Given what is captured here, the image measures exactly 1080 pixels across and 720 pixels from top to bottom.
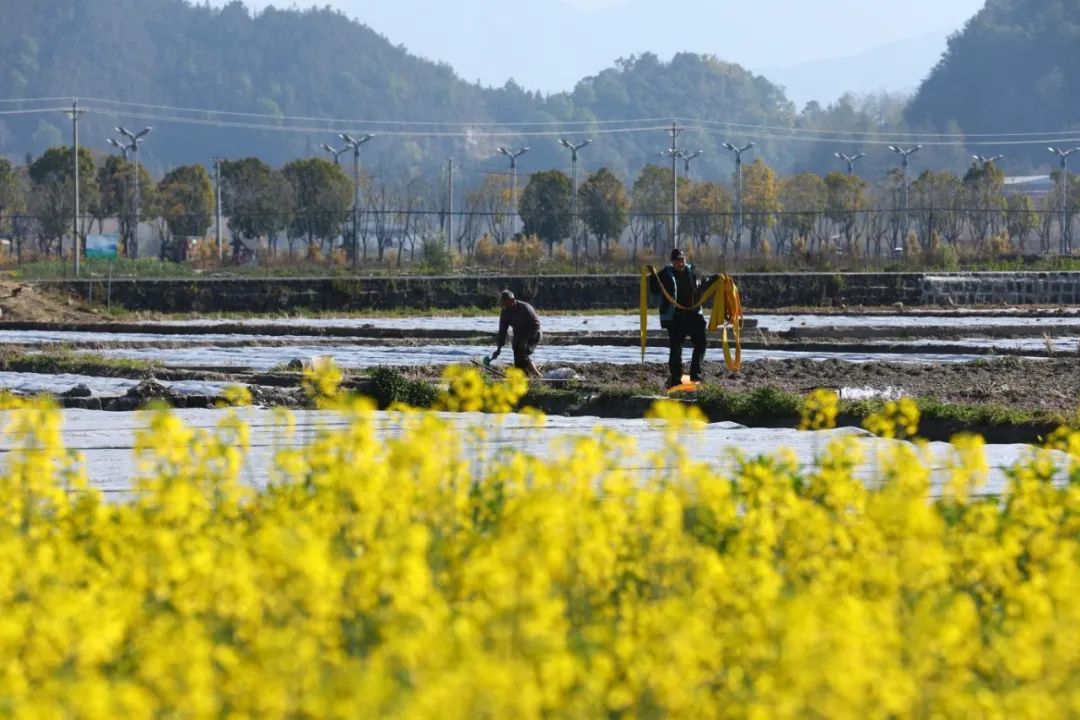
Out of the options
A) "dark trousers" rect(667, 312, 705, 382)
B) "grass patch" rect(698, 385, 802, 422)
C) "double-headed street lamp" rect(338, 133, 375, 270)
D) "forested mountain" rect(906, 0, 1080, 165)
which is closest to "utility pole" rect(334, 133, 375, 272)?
"double-headed street lamp" rect(338, 133, 375, 270)

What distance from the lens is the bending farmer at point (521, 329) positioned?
655 inches

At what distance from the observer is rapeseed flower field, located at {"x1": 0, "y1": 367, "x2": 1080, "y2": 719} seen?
12.2 ft

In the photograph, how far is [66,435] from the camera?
11.8 meters

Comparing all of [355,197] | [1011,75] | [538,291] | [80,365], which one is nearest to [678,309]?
[80,365]

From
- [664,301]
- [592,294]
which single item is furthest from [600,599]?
[592,294]

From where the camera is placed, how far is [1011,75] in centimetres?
14600

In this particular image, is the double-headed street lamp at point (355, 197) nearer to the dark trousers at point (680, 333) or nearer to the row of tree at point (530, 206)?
the row of tree at point (530, 206)

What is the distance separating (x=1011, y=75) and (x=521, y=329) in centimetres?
13660

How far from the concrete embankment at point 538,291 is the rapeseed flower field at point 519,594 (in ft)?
86.7

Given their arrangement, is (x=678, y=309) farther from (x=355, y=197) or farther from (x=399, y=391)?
(x=355, y=197)

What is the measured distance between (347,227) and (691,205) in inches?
513

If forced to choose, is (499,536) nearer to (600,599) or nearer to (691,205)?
(600,599)

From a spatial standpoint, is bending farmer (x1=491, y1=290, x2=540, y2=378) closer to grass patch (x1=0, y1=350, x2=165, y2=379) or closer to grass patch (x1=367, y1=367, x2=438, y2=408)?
grass patch (x1=367, y1=367, x2=438, y2=408)

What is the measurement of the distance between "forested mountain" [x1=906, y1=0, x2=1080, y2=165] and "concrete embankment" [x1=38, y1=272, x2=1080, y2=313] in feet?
343
